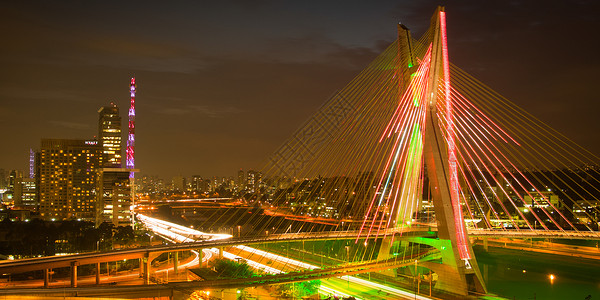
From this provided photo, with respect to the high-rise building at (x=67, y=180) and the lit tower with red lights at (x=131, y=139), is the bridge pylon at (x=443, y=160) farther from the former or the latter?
the high-rise building at (x=67, y=180)

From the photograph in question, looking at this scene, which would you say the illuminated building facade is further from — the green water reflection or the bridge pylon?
the bridge pylon

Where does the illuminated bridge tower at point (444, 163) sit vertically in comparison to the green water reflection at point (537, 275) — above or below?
above

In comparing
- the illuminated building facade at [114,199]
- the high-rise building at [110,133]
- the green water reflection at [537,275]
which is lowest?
the green water reflection at [537,275]

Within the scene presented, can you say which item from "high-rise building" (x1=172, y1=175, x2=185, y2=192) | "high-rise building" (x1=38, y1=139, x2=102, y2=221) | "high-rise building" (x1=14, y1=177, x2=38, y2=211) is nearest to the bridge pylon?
"high-rise building" (x1=38, y1=139, x2=102, y2=221)

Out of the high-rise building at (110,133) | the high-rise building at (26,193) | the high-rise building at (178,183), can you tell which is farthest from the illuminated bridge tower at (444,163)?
the high-rise building at (178,183)

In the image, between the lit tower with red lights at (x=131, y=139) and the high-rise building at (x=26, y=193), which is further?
the high-rise building at (x=26, y=193)

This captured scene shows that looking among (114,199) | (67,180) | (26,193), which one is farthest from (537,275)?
(26,193)

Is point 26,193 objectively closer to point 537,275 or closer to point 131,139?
point 131,139
